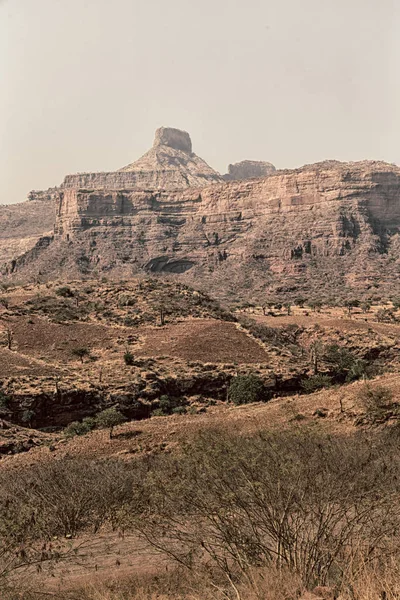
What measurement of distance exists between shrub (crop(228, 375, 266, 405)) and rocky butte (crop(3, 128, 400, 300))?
6909 cm

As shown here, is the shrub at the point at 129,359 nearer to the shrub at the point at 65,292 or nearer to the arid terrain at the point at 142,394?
the arid terrain at the point at 142,394

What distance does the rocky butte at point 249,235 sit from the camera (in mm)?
121062

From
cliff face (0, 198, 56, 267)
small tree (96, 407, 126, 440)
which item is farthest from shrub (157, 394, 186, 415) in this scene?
cliff face (0, 198, 56, 267)

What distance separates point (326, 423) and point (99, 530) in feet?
35.9

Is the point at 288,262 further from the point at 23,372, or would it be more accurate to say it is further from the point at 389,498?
the point at 389,498

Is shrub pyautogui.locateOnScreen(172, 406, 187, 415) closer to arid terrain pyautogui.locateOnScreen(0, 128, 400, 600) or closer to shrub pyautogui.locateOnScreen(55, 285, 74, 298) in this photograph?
arid terrain pyautogui.locateOnScreen(0, 128, 400, 600)

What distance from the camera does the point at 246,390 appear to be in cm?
3966

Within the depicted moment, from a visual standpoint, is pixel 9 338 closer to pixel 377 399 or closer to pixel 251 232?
pixel 377 399

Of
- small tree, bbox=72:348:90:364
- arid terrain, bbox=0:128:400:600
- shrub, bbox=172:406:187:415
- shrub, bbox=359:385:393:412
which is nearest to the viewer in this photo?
arid terrain, bbox=0:128:400:600

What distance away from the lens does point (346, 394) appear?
27969 millimetres

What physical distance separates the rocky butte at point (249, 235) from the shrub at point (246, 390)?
69092mm

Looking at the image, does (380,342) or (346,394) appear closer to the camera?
(346,394)

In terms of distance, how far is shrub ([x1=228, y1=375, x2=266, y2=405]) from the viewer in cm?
3925

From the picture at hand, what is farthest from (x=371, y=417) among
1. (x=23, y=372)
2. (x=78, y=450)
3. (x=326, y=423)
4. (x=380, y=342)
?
(x=380, y=342)
